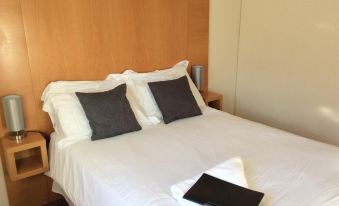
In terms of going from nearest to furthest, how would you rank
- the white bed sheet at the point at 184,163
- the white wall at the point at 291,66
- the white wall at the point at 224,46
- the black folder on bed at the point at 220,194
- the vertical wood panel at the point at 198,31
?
the black folder on bed at the point at 220,194, the white bed sheet at the point at 184,163, the white wall at the point at 291,66, the vertical wood panel at the point at 198,31, the white wall at the point at 224,46

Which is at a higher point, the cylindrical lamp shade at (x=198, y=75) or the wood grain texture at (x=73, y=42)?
the wood grain texture at (x=73, y=42)

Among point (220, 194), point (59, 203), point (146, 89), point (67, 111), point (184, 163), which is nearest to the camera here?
point (220, 194)

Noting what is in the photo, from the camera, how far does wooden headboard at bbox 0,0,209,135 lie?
2.12m

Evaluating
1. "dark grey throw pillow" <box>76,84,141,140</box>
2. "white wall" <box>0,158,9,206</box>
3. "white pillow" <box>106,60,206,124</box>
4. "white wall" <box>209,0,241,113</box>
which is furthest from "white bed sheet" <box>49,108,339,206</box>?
"white wall" <box>209,0,241,113</box>

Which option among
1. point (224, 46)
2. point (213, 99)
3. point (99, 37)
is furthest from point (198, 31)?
point (99, 37)

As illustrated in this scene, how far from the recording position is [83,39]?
7.87ft

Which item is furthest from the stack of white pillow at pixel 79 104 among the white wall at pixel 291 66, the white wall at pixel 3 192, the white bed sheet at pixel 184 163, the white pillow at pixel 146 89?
the white wall at pixel 291 66

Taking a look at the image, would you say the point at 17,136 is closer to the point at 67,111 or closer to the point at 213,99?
the point at 67,111

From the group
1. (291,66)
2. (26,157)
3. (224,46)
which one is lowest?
(26,157)

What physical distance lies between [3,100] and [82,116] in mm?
525

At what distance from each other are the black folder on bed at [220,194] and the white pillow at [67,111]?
1.04 meters

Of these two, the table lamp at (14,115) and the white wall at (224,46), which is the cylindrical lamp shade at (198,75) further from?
the table lamp at (14,115)

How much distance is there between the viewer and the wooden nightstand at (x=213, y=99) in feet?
10.1

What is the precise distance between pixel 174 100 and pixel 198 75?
25.7 inches
